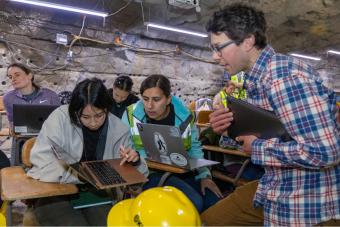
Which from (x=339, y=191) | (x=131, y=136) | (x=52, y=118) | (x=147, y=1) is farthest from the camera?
(x=147, y=1)

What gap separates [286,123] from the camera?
1.02m

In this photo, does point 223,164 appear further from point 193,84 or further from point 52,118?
point 193,84

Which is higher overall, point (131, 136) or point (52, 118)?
point (52, 118)

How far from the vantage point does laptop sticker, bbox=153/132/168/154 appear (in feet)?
6.29

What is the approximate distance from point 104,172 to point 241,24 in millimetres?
874

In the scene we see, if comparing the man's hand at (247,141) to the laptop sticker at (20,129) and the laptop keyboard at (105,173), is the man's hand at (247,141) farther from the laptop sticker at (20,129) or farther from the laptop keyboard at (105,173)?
the laptop sticker at (20,129)

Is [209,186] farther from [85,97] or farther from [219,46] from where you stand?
[219,46]

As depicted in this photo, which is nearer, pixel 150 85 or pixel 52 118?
pixel 52 118

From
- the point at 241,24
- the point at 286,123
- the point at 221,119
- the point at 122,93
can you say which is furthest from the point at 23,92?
the point at 286,123

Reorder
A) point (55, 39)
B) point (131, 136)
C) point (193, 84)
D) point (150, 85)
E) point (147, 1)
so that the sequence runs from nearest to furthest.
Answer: point (131, 136), point (150, 85), point (147, 1), point (55, 39), point (193, 84)

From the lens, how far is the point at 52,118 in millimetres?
1772

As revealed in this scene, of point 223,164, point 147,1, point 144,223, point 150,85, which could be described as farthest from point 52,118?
point 147,1

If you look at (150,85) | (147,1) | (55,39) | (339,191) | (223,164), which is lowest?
(223,164)

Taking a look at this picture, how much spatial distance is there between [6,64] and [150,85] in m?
3.15
